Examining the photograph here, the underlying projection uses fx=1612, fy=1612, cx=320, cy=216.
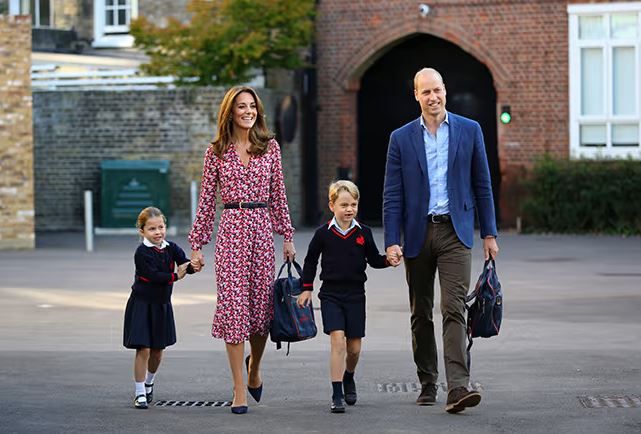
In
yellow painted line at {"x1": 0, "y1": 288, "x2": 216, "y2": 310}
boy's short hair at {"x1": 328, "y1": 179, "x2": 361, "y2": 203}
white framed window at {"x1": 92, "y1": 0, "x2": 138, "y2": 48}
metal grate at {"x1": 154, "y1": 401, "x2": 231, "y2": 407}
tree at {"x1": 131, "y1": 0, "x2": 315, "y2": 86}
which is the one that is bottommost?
metal grate at {"x1": 154, "y1": 401, "x2": 231, "y2": 407}

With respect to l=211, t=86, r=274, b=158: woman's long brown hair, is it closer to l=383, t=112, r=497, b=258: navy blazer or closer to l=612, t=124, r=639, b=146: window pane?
l=383, t=112, r=497, b=258: navy blazer

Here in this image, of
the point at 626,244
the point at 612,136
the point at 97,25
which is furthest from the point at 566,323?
the point at 97,25

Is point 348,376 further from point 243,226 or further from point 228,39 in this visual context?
point 228,39

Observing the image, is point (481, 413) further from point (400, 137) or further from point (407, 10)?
point (407, 10)

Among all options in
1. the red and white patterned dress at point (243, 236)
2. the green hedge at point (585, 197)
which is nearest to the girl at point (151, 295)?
the red and white patterned dress at point (243, 236)

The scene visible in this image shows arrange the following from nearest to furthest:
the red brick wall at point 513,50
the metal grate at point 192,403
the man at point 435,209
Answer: the man at point 435,209 → the metal grate at point 192,403 → the red brick wall at point 513,50

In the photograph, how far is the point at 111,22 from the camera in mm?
32906

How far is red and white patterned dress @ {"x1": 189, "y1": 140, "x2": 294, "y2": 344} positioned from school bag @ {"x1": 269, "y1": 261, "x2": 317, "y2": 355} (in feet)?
0.36

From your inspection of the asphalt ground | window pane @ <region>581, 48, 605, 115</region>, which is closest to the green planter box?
window pane @ <region>581, 48, 605, 115</region>

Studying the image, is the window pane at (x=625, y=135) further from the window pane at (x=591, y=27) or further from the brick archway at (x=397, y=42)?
the brick archway at (x=397, y=42)

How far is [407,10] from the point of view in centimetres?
2894

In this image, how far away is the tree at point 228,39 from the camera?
90.6ft

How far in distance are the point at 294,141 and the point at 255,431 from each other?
21.1 m

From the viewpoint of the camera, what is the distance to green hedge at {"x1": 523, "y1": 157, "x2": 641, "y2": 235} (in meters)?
26.5
